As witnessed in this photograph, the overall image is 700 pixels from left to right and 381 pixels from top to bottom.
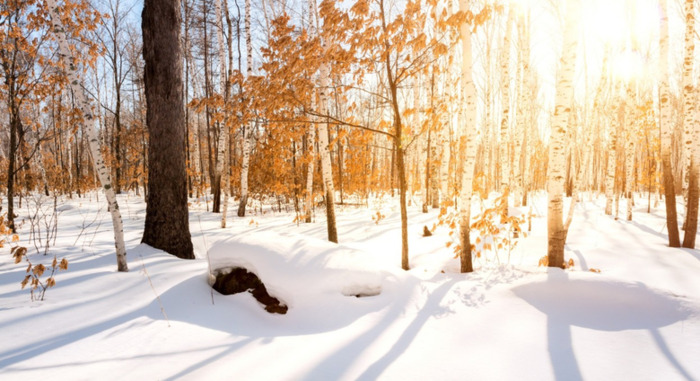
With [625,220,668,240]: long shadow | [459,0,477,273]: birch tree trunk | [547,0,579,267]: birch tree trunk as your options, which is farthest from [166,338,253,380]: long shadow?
[625,220,668,240]: long shadow

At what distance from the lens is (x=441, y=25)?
163 inches

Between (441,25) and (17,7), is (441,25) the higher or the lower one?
the lower one

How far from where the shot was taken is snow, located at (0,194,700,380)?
239cm

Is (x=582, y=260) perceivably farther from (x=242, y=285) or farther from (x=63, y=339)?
(x=63, y=339)

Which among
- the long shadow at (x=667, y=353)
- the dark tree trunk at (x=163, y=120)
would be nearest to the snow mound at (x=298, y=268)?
the dark tree trunk at (x=163, y=120)

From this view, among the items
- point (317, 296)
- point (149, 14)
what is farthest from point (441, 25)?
point (149, 14)

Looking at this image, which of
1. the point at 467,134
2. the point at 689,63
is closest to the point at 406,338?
the point at 467,134

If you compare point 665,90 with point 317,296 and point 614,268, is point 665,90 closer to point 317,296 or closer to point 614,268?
point 614,268

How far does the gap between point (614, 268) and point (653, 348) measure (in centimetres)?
358

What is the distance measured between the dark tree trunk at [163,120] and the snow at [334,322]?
0.44 metres

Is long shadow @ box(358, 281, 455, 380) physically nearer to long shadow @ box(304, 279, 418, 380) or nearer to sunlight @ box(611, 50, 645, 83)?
long shadow @ box(304, 279, 418, 380)

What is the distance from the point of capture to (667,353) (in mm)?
2508

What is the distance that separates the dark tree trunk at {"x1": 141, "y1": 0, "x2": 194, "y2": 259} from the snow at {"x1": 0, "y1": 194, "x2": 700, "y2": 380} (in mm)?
436

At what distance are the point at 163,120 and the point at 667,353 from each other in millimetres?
6566
